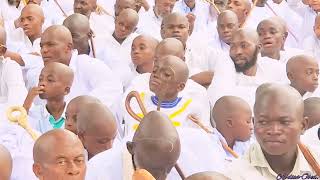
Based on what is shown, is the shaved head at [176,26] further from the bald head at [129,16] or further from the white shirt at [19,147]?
the white shirt at [19,147]

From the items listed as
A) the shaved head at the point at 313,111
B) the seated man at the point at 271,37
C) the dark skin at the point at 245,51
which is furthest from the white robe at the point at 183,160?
the seated man at the point at 271,37

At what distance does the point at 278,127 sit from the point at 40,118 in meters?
1.95

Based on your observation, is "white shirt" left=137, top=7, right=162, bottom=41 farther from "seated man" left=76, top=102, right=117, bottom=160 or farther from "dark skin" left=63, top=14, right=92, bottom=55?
"seated man" left=76, top=102, right=117, bottom=160

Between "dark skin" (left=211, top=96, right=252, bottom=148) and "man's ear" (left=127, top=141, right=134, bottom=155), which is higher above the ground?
"man's ear" (left=127, top=141, right=134, bottom=155)

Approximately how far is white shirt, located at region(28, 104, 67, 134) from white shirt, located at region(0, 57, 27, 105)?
14.7 inches

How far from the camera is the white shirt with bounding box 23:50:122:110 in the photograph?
5.31 metres

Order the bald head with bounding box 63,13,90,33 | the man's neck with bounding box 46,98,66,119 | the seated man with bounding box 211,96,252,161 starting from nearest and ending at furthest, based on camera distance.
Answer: the seated man with bounding box 211,96,252,161
the man's neck with bounding box 46,98,66,119
the bald head with bounding box 63,13,90,33

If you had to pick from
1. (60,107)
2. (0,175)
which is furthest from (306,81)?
(0,175)

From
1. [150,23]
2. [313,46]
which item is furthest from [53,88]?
[313,46]

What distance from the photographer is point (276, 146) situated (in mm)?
2857

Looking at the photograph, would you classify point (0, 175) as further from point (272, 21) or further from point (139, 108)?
point (272, 21)

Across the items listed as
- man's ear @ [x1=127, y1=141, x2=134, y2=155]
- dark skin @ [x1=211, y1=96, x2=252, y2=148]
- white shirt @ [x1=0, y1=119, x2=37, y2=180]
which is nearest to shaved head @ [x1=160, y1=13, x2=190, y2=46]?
dark skin @ [x1=211, y1=96, x2=252, y2=148]

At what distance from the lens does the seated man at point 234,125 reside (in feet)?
13.5

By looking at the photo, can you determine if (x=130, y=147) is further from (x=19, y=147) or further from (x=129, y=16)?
(x=129, y=16)
